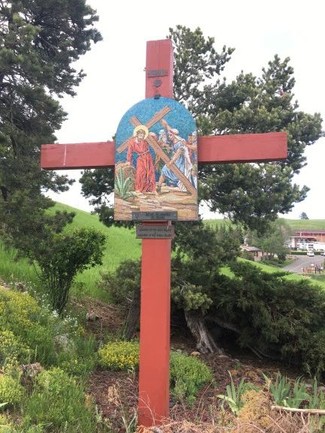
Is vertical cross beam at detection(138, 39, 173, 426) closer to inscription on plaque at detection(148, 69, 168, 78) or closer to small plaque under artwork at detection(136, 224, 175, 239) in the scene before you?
small plaque under artwork at detection(136, 224, 175, 239)

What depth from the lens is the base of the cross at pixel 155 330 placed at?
4137 mm

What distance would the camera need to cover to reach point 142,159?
172 inches

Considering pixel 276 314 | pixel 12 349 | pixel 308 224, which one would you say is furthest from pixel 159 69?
pixel 308 224

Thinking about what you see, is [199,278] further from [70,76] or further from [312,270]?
[312,270]

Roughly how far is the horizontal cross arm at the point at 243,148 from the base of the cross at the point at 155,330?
3.26 ft

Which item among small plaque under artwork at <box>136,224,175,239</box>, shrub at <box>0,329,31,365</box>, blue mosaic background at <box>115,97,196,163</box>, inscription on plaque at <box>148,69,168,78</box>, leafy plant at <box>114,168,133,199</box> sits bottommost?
shrub at <box>0,329,31,365</box>

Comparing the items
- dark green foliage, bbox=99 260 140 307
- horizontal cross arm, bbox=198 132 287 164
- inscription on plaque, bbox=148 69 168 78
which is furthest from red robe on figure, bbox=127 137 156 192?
dark green foliage, bbox=99 260 140 307

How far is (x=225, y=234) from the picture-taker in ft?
25.5

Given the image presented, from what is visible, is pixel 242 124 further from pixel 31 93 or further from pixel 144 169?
pixel 31 93

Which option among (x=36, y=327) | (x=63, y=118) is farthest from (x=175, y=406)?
(x=63, y=118)

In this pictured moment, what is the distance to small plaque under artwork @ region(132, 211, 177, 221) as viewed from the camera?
4215 mm

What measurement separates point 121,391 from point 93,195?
356 cm

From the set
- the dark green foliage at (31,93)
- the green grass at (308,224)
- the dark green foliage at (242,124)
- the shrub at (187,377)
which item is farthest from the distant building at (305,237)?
the shrub at (187,377)

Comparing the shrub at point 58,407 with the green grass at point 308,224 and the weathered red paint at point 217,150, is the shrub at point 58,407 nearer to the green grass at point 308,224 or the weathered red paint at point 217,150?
the weathered red paint at point 217,150
